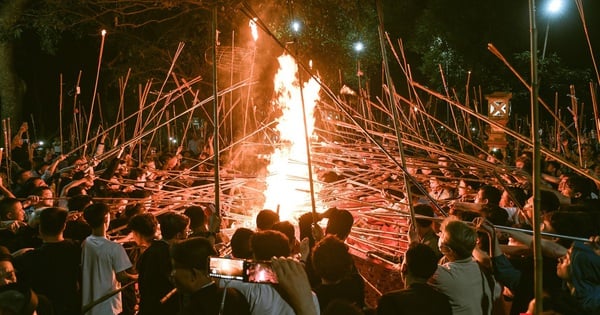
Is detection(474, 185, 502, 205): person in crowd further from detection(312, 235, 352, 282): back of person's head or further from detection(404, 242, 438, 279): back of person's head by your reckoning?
detection(312, 235, 352, 282): back of person's head

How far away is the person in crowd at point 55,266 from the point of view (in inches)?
159

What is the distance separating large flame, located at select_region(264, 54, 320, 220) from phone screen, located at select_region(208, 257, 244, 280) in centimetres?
343

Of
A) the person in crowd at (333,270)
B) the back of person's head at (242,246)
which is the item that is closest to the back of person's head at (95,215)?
the back of person's head at (242,246)

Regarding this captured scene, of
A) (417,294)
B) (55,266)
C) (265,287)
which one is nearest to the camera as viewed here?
(417,294)

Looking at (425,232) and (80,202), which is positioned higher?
(80,202)

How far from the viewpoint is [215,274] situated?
278cm

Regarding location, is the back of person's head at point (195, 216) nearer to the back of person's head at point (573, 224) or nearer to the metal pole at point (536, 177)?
the back of person's head at point (573, 224)

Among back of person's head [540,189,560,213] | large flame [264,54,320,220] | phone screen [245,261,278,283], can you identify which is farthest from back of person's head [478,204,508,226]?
phone screen [245,261,278,283]

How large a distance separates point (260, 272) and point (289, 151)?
491 centimetres

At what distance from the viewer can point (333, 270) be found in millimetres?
3350

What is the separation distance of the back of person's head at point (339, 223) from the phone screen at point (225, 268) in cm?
188

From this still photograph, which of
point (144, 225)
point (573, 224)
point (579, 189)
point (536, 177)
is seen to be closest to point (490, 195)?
point (579, 189)

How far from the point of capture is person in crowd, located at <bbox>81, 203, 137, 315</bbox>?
4289mm

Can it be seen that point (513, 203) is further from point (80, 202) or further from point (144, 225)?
point (80, 202)
